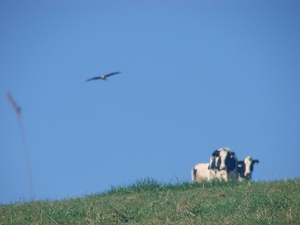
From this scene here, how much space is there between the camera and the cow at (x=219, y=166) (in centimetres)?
Answer: 2083

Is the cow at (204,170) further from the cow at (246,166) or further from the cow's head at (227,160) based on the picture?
the cow at (246,166)

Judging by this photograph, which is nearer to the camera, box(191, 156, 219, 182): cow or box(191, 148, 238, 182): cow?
box(191, 148, 238, 182): cow

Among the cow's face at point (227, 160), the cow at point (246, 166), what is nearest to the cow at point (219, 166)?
the cow's face at point (227, 160)

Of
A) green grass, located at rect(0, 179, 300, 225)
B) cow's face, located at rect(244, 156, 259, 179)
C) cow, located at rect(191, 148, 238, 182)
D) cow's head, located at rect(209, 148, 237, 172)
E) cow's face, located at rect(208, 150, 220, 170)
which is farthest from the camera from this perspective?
cow's face, located at rect(244, 156, 259, 179)

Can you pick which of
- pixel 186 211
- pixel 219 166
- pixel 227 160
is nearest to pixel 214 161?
pixel 219 166

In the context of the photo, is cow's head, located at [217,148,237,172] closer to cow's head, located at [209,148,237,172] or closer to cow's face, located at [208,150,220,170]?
cow's head, located at [209,148,237,172]

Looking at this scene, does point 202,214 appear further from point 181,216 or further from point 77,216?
point 77,216

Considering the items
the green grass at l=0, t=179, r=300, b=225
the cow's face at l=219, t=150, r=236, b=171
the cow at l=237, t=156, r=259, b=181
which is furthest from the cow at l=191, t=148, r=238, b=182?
the green grass at l=0, t=179, r=300, b=225

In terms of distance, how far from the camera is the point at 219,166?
21.0m

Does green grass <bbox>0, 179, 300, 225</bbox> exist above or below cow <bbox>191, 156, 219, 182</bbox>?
below

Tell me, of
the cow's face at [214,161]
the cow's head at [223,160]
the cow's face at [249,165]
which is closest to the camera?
the cow's head at [223,160]

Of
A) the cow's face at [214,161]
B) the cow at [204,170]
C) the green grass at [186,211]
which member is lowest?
the green grass at [186,211]

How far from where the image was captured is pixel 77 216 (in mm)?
8406

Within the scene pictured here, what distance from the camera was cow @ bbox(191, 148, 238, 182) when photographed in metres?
20.8
